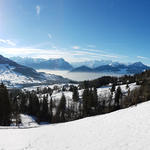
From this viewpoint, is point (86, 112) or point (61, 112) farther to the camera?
point (61, 112)

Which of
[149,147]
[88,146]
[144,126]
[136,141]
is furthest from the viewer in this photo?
[144,126]

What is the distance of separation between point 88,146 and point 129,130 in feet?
15.9

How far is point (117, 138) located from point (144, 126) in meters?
3.95

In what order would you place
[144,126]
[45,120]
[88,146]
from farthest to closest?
[45,120]
[144,126]
[88,146]

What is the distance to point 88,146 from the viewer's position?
11.4 m

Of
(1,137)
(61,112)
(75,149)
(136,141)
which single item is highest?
(136,141)

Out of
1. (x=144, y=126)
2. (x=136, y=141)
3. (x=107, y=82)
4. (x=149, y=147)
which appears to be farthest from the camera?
(x=107, y=82)

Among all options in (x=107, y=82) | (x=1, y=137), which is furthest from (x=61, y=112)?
(x=107, y=82)

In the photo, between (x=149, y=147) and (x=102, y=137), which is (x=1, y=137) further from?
(x=149, y=147)

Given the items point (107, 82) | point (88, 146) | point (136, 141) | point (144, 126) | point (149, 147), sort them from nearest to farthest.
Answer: point (149, 147)
point (136, 141)
point (88, 146)
point (144, 126)
point (107, 82)

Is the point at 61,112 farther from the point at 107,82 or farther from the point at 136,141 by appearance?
the point at 107,82

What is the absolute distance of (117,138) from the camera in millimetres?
11953

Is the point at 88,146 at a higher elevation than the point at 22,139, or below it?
higher

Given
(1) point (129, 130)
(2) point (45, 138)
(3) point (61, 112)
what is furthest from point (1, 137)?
(3) point (61, 112)
